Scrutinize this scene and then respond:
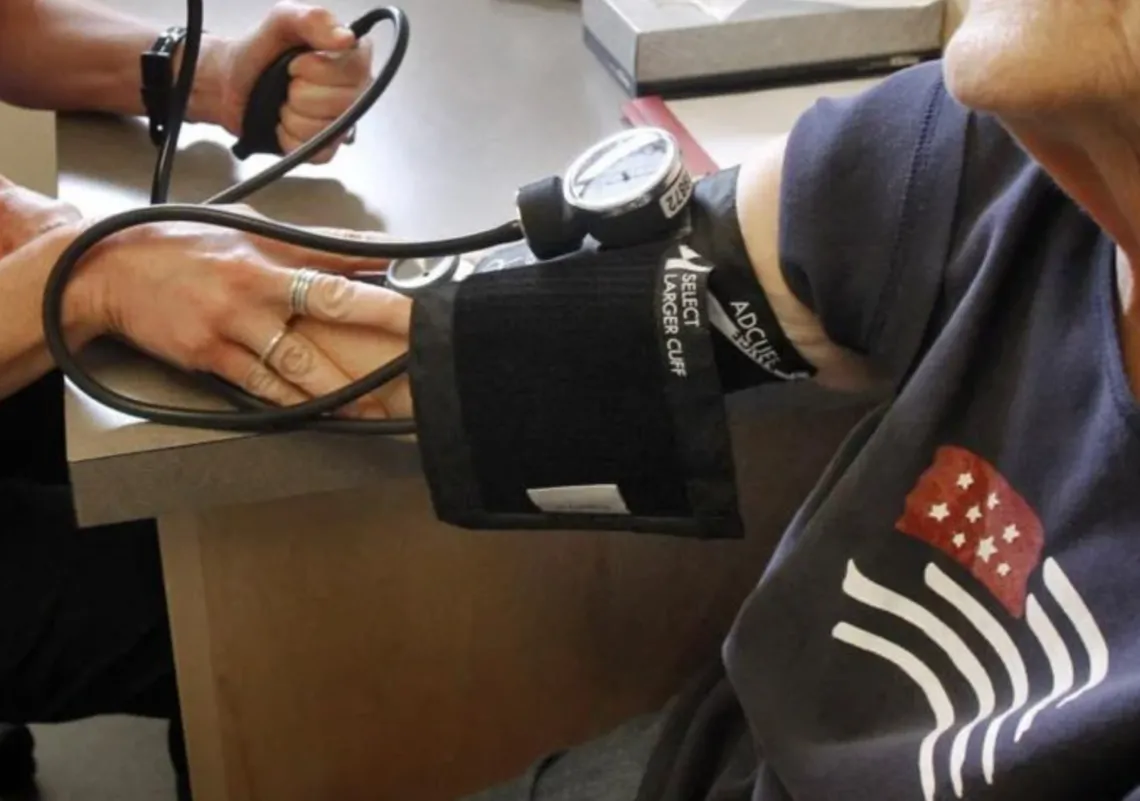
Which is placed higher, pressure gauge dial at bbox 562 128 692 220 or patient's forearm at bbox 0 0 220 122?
pressure gauge dial at bbox 562 128 692 220

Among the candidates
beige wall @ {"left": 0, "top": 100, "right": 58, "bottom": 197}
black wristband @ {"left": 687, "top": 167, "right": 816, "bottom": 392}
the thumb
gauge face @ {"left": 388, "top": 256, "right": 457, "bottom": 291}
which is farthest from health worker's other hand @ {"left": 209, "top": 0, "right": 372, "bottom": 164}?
beige wall @ {"left": 0, "top": 100, "right": 58, "bottom": 197}

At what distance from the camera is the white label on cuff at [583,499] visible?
70cm

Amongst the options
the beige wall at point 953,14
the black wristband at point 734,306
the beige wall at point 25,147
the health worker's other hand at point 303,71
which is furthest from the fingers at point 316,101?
the beige wall at point 25,147

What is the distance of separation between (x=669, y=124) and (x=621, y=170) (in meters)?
0.20

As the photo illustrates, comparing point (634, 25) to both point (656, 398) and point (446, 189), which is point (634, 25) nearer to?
point (446, 189)

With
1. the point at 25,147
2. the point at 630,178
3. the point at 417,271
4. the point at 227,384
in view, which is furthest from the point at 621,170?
the point at 25,147

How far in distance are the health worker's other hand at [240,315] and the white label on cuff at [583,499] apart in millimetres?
83

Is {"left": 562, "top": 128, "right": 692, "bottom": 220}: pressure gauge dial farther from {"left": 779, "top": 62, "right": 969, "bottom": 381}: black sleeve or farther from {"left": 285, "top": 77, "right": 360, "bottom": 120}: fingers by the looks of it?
{"left": 285, "top": 77, "right": 360, "bottom": 120}: fingers

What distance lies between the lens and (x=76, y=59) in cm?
95

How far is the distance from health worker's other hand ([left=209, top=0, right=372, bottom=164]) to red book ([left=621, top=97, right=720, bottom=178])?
17 cm

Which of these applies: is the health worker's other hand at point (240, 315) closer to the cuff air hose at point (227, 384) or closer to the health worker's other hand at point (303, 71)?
the cuff air hose at point (227, 384)

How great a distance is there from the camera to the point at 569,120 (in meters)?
0.95

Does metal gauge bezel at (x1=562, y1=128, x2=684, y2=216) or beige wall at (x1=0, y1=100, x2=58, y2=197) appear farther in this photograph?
beige wall at (x1=0, y1=100, x2=58, y2=197)

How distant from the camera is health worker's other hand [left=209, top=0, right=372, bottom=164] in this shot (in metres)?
0.90
